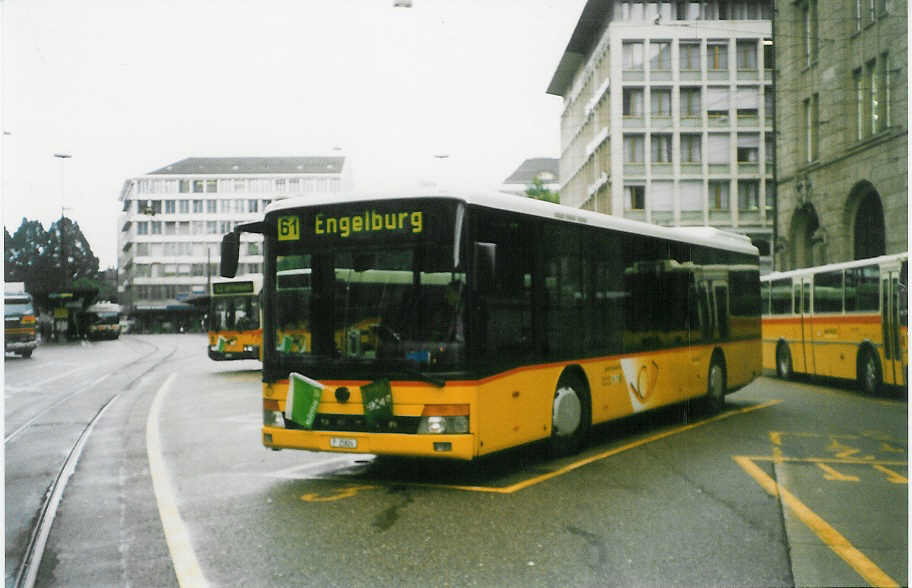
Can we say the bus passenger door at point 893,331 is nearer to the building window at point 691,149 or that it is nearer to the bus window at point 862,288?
the bus window at point 862,288

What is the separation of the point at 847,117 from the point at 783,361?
1216cm

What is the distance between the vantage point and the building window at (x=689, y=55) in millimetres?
14197

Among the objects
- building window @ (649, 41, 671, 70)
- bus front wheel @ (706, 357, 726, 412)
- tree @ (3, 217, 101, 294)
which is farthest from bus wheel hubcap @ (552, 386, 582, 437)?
building window @ (649, 41, 671, 70)

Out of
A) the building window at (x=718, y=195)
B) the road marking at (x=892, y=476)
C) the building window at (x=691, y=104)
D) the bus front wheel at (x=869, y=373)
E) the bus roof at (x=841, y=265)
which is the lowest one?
the road marking at (x=892, y=476)

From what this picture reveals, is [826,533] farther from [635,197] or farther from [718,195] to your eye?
[635,197]

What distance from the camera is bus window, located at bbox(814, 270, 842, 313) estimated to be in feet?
56.2

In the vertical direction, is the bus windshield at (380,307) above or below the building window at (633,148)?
below

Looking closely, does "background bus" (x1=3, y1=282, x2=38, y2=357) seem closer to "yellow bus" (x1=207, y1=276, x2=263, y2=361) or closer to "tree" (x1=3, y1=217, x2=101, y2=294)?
"tree" (x1=3, y1=217, x2=101, y2=294)

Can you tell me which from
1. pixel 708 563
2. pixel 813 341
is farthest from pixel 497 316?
pixel 813 341

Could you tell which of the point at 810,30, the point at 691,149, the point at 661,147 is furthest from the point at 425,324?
the point at 691,149

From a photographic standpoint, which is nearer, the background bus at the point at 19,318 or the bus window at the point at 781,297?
the background bus at the point at 19,318

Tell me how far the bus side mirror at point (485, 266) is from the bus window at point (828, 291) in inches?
408

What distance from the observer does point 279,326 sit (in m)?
8.72

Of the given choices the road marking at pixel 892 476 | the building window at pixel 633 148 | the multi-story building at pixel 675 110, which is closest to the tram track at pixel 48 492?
the road marking at pixel 892 476
